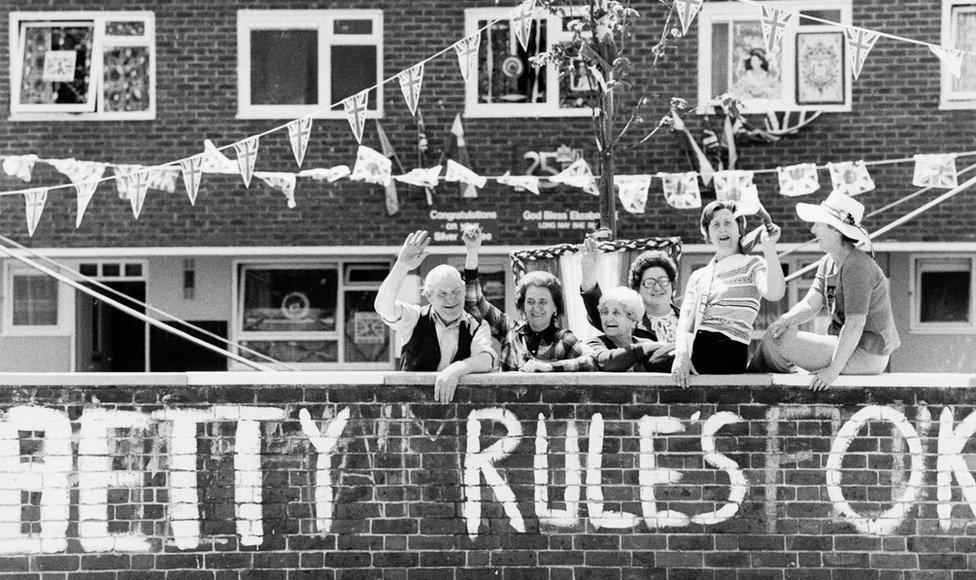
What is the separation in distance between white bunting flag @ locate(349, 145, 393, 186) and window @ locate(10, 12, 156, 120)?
10.6 feet

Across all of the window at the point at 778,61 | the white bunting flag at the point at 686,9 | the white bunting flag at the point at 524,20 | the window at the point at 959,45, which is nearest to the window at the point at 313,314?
the white bunting flag at the point at 524,20

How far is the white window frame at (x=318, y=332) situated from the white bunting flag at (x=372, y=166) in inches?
77.7

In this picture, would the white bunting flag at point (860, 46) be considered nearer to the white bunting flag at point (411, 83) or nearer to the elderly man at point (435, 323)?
the white bunting flag at point (411, 83)

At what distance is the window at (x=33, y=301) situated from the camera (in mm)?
16891

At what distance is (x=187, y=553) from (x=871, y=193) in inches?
435

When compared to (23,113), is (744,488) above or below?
below

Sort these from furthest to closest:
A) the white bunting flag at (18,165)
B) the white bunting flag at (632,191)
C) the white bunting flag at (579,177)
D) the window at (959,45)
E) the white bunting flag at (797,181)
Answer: the window at (959,45)
the white bunting flag at (579,177)
the white bunting flag at (797,181)
the white bunting flag at (632,191)
the white bunting flag at (18,165)

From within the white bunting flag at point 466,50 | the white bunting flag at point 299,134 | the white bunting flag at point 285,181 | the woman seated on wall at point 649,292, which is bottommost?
the woman seated on wall at point 649,292

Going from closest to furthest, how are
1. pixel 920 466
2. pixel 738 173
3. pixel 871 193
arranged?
pixel 920 466
pixel 738 173
pixel 871 193

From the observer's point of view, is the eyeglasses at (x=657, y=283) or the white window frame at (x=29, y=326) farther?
the white window frame at (x=29, y=326)

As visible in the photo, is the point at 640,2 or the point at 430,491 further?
the point at 640,2

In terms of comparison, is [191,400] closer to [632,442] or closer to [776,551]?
[632,442]

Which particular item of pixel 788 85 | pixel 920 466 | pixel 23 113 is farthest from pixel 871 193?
pixel 23 113

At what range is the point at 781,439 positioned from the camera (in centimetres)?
717
